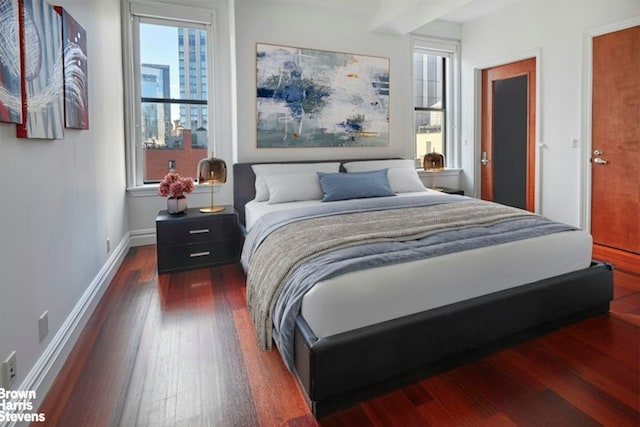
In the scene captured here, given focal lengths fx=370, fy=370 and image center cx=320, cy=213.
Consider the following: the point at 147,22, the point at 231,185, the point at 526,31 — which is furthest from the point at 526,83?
the point at 147,22

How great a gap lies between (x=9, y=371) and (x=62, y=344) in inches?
22.9

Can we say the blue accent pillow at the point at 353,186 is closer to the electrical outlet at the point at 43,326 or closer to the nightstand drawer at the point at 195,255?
the nightstand drawer at the point at 195,255

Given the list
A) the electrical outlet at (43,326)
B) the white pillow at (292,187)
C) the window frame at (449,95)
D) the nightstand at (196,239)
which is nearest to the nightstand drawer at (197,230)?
the nightstand at (196,239)

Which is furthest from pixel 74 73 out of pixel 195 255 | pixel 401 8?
pixel 401 8

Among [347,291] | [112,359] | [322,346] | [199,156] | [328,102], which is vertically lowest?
[112,359]

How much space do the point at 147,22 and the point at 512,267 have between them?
14.0 feet

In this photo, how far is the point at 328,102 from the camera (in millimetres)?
A: 4430

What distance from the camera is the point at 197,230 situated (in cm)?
346

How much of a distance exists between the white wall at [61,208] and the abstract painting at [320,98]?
1.54 m

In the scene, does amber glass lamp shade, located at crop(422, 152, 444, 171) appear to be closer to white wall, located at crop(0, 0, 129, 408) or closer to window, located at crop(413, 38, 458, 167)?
window, located at crop(413, 38, 458, 167)

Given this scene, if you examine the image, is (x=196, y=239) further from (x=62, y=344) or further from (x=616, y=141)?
(x=616, y=141)

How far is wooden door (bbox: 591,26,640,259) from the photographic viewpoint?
3.53m

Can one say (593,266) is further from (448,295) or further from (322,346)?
(322,346)

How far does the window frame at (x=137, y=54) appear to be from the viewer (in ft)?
12.9
